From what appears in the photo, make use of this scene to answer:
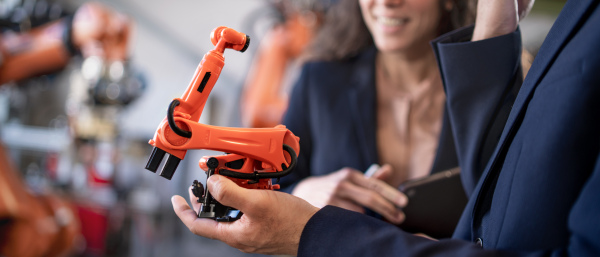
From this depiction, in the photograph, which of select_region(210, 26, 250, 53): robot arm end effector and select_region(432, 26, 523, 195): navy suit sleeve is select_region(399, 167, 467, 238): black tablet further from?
select_region(210, 26, 250, 53): robot arm end effector

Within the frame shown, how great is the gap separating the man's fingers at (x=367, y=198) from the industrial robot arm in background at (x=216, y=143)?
0.29 meters

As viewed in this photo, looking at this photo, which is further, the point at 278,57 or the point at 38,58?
the point at 278,57

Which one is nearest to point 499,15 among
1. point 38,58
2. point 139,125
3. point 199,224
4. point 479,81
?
point 479,81

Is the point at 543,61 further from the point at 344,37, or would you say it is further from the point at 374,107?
the point at 344,37

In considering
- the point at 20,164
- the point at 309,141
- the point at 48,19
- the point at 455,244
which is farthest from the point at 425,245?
the point at 20,164

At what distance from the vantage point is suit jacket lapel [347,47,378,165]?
937 mm

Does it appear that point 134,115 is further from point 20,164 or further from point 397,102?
point 397,102

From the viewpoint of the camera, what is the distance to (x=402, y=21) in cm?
80

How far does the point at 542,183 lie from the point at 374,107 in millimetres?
541

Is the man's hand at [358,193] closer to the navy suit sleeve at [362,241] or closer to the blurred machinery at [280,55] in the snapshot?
the navy suit sleeve at [362,241]

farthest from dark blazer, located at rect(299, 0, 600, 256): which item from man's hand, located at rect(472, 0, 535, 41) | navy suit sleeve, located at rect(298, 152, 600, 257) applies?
man's hand, located at rect(472, 0, 535, 41)

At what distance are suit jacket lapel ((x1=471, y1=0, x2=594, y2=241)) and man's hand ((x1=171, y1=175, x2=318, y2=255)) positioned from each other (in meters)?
0.20

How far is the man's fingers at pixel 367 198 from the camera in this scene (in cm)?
Result: 81

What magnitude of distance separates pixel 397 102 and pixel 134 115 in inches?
107
